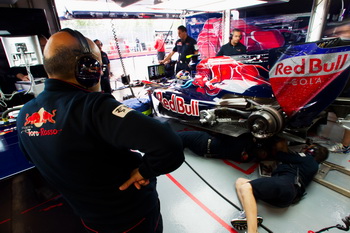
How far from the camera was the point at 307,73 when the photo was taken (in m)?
1.83

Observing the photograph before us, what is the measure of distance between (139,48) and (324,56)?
32.6 ft

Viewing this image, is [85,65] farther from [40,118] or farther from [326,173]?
[326,173]

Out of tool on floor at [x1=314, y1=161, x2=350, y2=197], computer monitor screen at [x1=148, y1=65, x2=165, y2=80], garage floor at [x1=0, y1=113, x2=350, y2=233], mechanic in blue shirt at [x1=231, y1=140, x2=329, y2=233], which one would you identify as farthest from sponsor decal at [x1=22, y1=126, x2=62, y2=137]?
computer monitor screen at [x1=148, y1=65, x2=165, y2=80]

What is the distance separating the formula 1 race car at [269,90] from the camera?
1.74m

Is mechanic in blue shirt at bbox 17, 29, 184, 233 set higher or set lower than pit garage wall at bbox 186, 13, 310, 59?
lower

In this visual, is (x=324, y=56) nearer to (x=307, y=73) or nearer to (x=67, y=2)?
(x=307, y=73)

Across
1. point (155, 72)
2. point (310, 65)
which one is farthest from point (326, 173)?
point (155, 72)

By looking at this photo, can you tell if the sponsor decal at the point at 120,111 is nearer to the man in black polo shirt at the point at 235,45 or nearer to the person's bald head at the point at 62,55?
the person's bald head at the point at 62,55

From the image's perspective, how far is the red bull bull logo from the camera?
67 cm

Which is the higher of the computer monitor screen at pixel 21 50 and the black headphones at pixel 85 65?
the computer monitor screen at pixel 21 50

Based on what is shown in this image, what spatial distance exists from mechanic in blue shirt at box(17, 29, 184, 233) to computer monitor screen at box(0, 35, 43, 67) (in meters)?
2.01

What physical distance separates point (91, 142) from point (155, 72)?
3958 mm

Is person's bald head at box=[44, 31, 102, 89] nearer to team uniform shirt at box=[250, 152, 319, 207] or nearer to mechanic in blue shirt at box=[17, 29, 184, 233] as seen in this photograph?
mechanic in blue shirt at box=[17, 29, 184, 233]

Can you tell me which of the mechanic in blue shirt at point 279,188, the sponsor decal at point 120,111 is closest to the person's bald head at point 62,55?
the sponsor decal at point 120,111
